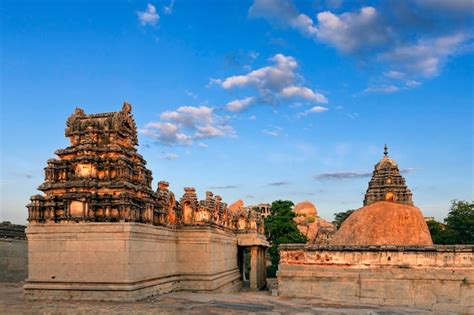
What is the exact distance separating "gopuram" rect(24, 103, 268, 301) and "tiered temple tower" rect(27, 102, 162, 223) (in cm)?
3

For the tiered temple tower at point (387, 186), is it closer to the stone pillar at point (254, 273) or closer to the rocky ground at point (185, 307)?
the stone pillar at point (254, 273)

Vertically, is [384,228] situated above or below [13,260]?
above

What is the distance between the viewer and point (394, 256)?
1967cm

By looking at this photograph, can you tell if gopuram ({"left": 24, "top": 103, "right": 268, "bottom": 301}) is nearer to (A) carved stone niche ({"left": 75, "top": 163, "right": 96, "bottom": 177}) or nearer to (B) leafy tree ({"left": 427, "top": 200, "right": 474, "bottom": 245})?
(A) carved stone niche ({"left": 75, "top": 163, "right": 96, "bottom": 177})

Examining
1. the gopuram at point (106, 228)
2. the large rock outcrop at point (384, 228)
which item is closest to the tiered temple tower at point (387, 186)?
the large rock outcrop at point (384, 228)

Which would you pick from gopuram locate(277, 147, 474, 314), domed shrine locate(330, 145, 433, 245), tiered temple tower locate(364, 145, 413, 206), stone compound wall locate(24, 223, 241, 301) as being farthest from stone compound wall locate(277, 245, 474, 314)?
tiered temple tower locate(364, 145, 413, 206)

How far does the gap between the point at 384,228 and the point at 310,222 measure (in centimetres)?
5420

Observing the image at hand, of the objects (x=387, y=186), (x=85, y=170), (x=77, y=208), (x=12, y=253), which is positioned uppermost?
(x=85, y=170)

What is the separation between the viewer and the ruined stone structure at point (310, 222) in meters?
74.9

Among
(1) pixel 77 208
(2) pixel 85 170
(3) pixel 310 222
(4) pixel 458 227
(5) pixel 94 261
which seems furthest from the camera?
(3) pixel 310 222

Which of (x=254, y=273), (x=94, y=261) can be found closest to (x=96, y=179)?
(x=94, y=261)

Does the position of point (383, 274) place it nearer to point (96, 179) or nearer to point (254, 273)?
point (254, 273)

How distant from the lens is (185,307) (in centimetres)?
1418

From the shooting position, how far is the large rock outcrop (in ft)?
101
